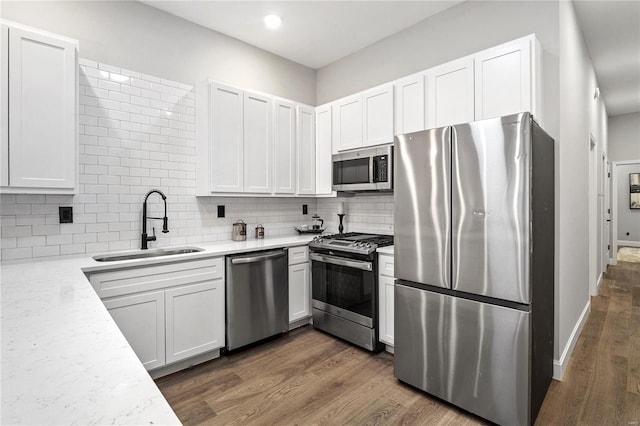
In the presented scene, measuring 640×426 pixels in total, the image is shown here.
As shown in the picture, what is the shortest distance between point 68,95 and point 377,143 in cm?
241

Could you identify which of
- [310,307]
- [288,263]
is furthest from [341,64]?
[310,307]

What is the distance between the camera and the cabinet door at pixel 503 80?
7.47 feet

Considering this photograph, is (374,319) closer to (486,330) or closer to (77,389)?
(486,330)

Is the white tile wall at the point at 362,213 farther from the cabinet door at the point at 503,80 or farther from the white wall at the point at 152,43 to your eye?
the white wall at the point at 152,43

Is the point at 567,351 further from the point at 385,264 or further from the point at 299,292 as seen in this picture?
the point at 299,292

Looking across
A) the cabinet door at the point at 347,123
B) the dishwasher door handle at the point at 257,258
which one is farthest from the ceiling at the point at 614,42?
the dishwasher door handle at the point at 257,258

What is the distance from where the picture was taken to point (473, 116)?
253 cm

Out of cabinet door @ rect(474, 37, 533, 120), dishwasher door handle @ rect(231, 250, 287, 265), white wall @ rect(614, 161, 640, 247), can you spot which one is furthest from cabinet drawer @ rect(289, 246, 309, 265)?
white wall @ rect(614, 161, 640, 247)

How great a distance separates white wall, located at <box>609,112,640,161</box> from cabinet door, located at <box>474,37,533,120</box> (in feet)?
21.7

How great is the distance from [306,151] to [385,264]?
66.5 inches

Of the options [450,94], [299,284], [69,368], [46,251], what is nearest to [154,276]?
[46,251]

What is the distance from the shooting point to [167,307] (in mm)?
2447

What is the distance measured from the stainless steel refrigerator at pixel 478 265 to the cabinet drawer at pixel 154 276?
146 centimetres

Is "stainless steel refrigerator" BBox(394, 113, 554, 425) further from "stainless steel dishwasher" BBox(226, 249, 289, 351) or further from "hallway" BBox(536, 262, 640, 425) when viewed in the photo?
"stainless steel dishwasher" BBox(226, 249, 289, 351)
